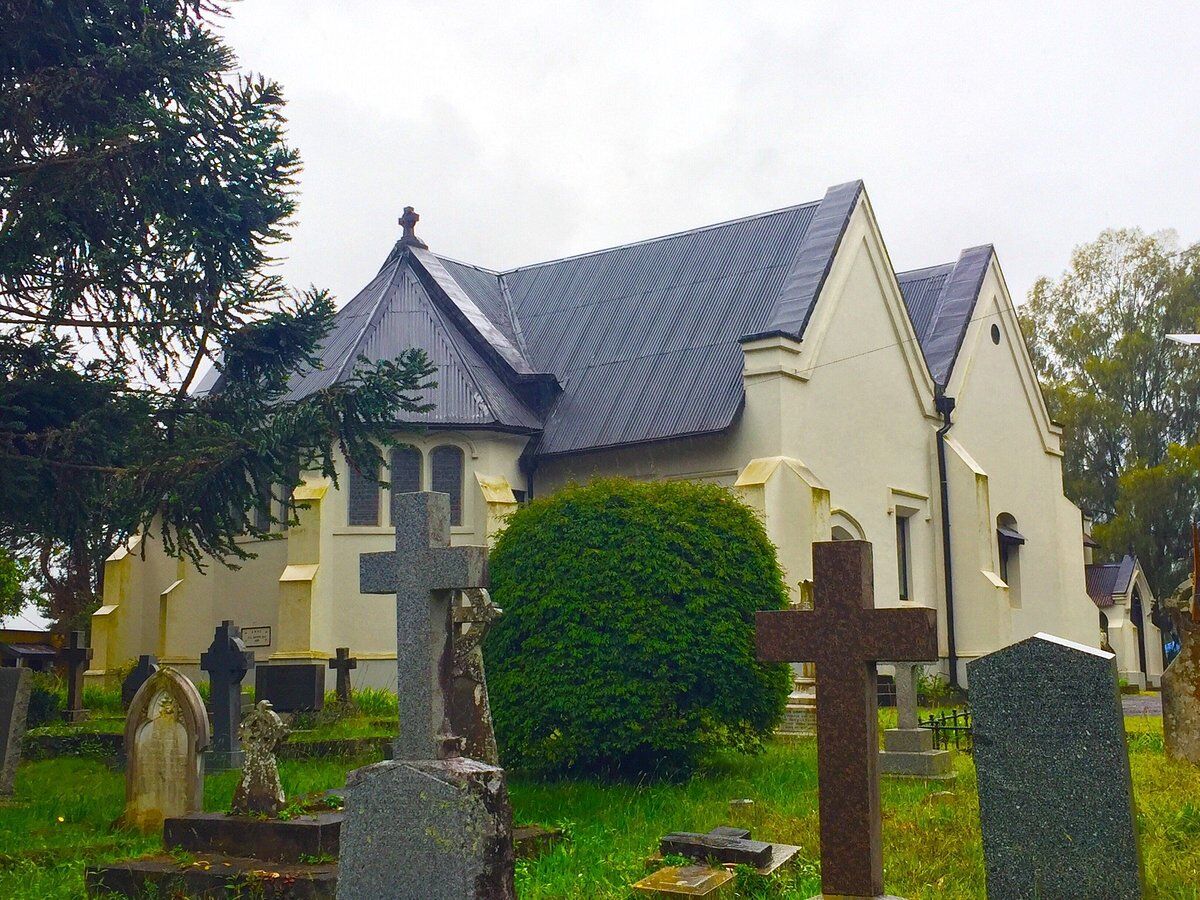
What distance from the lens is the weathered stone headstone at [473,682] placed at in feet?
31.0

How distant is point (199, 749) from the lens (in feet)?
32.3

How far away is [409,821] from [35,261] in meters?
9.34

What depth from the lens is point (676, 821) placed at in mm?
9625

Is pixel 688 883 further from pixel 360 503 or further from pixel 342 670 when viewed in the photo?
pixel 360 503

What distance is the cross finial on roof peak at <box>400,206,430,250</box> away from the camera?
26.8 m

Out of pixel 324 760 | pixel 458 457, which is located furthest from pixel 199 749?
pixel 458 457

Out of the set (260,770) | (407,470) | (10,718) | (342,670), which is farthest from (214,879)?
(407,470)

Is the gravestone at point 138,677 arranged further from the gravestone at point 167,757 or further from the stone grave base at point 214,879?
the stone grave base at point 214,879

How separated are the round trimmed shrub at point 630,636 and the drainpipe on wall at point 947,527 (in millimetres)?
13651

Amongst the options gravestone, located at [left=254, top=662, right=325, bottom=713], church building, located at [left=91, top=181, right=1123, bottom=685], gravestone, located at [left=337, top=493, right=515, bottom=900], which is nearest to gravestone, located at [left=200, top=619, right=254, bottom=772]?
gravestone, located at [left=254, top=662, right=325, bottom=713]

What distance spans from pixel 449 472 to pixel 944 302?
487 inches

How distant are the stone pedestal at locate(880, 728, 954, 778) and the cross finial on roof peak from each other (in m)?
17.7

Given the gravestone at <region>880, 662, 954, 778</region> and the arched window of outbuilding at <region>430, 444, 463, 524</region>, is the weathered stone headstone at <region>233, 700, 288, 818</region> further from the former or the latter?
the arched window of outbuilding at <region>430, 444, 463, 524</region>

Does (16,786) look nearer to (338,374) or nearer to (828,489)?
(338,374)
